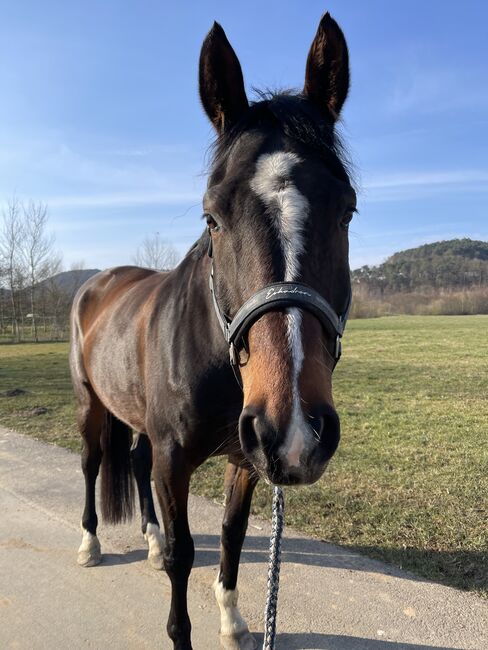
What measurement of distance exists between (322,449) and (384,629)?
1922 millimetres

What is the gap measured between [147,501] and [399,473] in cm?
284

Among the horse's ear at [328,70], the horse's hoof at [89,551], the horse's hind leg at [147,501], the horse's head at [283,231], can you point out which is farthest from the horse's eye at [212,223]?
the horse's hoof at [89,551]

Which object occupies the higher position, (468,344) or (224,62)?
(224,62)

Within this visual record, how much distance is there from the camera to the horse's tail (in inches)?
147

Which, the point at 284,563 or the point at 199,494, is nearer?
the point at 284,563

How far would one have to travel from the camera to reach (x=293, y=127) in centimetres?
177

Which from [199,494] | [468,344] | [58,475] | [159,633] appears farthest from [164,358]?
[468,344]

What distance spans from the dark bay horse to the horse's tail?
24.5 inches

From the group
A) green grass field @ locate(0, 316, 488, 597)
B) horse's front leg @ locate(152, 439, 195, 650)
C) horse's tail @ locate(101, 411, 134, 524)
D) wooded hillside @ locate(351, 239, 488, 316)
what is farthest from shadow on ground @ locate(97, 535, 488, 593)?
wooded hillside @ locate(351, 239, 488, 316)

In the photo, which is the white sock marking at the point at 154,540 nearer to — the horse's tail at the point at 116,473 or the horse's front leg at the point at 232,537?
the horse's tail at the point at 116,473

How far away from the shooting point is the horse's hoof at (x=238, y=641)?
2.51 meters

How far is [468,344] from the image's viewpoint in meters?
20.7

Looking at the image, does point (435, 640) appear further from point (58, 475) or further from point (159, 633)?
point (58, 475)

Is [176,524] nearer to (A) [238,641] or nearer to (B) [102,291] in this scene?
(A) [238,641]
